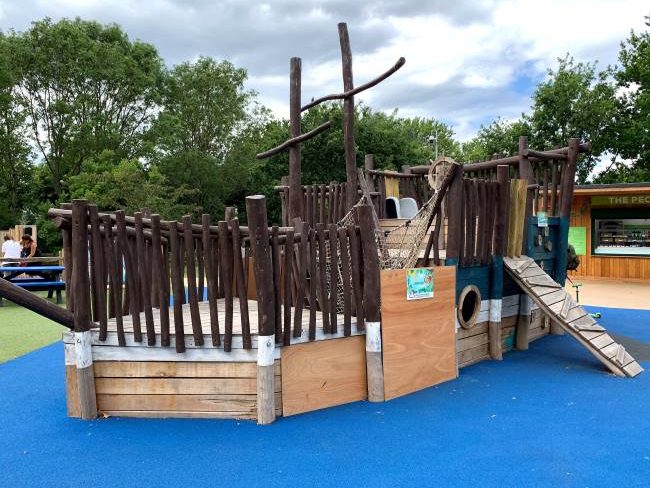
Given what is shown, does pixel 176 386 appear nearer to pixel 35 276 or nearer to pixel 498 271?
pixel 498 271

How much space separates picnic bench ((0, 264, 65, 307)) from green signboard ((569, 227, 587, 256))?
44.2ft

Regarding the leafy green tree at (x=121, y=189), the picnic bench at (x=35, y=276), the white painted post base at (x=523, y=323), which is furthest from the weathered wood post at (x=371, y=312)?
the leafy green tree at (x=121, y=189)

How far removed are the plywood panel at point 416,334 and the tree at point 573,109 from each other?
21572 millimetres

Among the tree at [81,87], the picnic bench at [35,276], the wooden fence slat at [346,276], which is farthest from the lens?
the tree at [81,87]

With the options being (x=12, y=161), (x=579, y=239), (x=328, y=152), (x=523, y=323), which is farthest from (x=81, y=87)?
(x=523, y=323)

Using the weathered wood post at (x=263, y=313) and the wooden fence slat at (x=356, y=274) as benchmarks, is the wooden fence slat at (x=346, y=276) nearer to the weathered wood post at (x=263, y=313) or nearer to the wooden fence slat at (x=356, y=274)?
the wooden fence slat at (x=356, y=274)

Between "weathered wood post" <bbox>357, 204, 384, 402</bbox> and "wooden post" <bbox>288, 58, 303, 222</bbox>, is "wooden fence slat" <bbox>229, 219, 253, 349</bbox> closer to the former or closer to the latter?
"weathered wood post" <bbox>357, 204, 384, 402</bbox>

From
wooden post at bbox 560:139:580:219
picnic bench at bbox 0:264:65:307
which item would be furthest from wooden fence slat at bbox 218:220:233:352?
picnic bench at bbox 0:264:65:307

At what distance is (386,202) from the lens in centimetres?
953

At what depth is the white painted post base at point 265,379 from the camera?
4.48 m

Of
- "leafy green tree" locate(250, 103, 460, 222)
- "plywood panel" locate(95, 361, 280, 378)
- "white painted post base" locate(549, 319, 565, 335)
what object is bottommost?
"white painted post base" locate(549, 319, 565, 335)

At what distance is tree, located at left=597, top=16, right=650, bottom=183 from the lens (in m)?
24.6

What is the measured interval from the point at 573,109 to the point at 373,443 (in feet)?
81.3

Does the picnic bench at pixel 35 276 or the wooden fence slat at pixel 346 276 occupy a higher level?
the wooden fence slat at pixel 346 276
